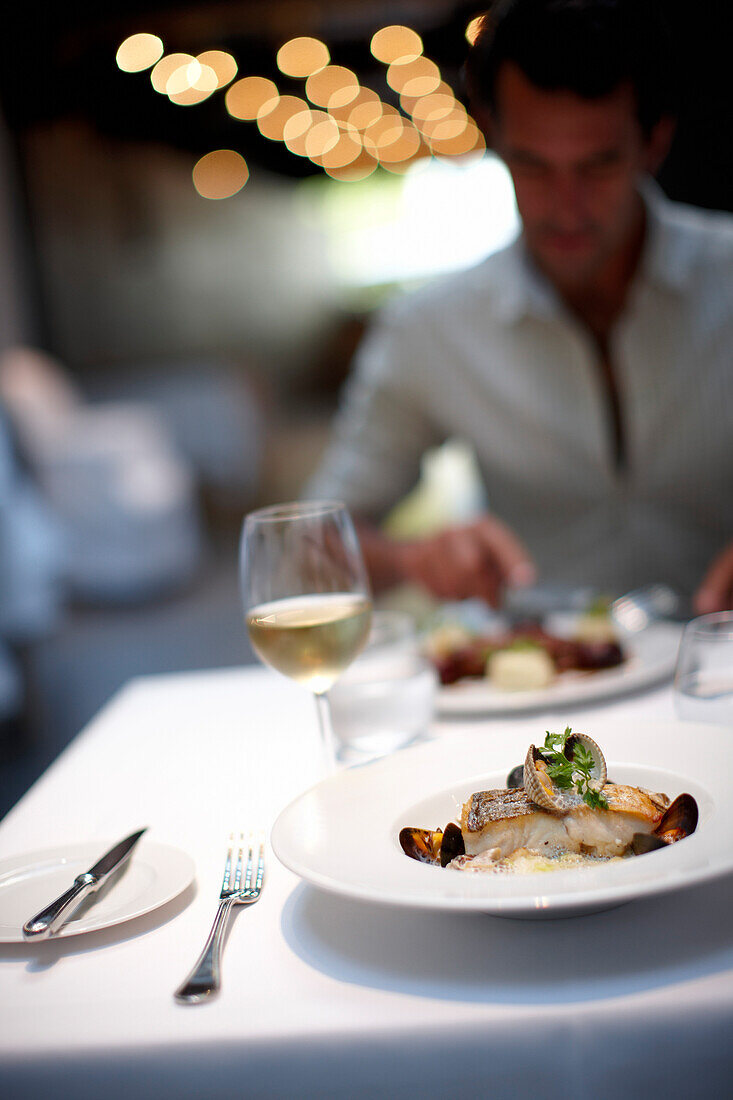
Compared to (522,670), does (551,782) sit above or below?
above

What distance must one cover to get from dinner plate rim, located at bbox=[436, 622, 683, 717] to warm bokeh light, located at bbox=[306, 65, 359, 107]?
18.7 ft

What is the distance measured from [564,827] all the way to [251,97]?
266 inches

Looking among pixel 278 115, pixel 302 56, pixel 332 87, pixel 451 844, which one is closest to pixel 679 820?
pixel 451 844

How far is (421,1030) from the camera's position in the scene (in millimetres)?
486

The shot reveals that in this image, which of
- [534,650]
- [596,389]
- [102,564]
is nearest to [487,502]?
[596,389]

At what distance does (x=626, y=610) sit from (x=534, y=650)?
0.74ft

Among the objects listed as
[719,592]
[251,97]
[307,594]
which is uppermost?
[251,97]

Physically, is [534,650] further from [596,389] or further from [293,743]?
[596,389]

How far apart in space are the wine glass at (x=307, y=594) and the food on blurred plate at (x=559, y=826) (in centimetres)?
24

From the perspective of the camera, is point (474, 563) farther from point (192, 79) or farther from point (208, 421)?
point (208, 421)

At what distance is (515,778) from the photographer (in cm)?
64

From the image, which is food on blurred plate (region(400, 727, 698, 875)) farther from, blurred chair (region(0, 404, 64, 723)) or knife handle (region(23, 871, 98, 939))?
blurred chair (region(0, 404, 64, 723))

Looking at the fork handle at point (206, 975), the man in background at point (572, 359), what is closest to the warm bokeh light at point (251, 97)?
the man in background at point (572, 359)

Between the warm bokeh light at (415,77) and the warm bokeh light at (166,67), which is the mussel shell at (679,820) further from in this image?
the warm bokeh light at (415,77)
